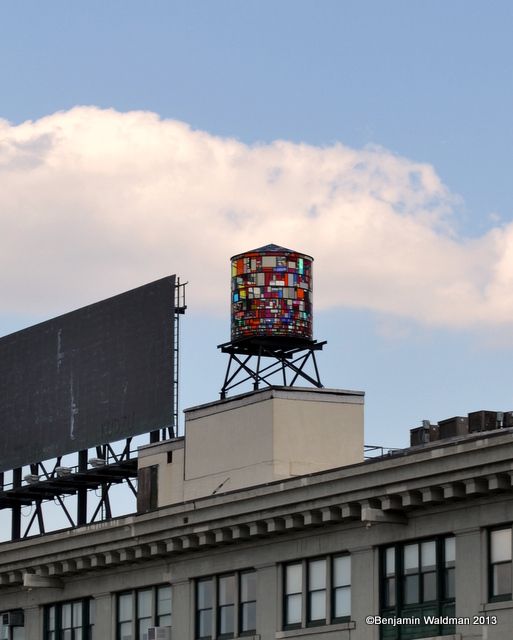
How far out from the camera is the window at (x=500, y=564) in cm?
4372

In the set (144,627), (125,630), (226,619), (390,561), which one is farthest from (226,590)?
(390,561)

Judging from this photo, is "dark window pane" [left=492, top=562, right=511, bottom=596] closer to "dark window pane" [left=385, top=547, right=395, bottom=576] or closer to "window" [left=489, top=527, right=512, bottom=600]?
"window" [left=489, top=527, right=512, bottom=600]

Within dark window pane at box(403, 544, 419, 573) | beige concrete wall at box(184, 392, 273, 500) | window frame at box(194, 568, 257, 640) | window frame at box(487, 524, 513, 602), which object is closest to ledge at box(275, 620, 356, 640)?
window frame at box(194, 568, 257, 640)

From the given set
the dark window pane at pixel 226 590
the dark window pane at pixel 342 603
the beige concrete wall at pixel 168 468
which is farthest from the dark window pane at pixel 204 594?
the dark window pane at pixel 342 603

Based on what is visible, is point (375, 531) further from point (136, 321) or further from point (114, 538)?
point (136, 321)

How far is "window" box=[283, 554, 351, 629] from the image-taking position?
161 feet

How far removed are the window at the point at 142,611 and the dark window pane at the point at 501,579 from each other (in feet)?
46.5

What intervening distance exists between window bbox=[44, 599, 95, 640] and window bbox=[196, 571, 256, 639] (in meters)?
5.80

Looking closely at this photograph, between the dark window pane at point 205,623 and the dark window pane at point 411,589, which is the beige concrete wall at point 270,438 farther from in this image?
the dark window pane at point 411,589

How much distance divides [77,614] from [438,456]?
61.1ft

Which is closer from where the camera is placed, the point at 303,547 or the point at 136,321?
the point at 303,547

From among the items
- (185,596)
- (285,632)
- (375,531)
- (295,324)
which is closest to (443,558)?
(375,531)

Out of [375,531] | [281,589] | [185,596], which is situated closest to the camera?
[375,531]

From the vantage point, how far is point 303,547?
5022 cm
